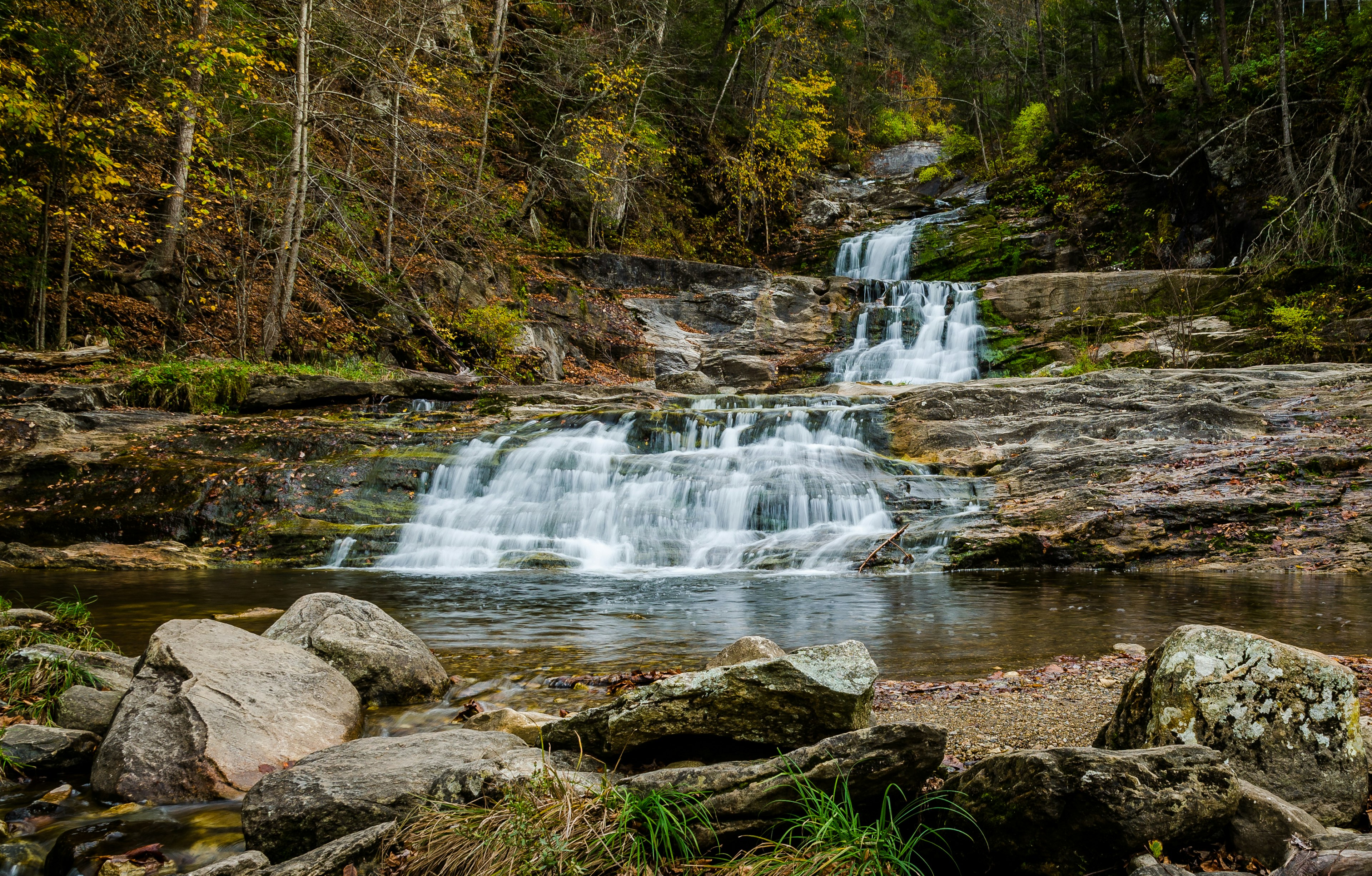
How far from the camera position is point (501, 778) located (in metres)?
2.42

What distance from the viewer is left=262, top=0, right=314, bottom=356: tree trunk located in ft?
43.6

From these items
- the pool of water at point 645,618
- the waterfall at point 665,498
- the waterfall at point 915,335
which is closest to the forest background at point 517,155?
the waterfall at point 665,498

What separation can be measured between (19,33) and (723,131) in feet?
77.0

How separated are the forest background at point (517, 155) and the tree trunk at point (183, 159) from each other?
0.26 feet

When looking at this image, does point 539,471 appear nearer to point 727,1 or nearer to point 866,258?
point 866,258

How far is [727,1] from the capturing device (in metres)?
28.2

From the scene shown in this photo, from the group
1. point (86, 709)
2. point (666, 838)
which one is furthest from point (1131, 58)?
point (86, 709)

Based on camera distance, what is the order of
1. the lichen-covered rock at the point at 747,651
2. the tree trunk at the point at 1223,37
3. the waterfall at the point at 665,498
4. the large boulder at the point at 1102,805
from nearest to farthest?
the large boulder at the point at 1102,805 → the lichen-covered rock at the point at 747,651 → the waterfall at the point at 665,498 → the tree trunk at the point at 1223,37

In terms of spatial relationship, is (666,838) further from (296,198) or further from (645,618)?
(296,198)

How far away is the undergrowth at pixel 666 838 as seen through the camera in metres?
2.08

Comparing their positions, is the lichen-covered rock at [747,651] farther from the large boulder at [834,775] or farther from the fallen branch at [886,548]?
the fallen branch at [886,548]

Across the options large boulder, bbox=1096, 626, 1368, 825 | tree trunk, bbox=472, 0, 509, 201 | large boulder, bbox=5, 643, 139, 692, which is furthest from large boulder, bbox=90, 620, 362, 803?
tree trunk, bbox=472, 0, 509, 201

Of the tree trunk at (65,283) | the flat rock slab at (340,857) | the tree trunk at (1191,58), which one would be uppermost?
the tree trunk at (1191,58)

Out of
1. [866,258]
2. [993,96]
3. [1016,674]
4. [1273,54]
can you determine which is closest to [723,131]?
[866,258]
